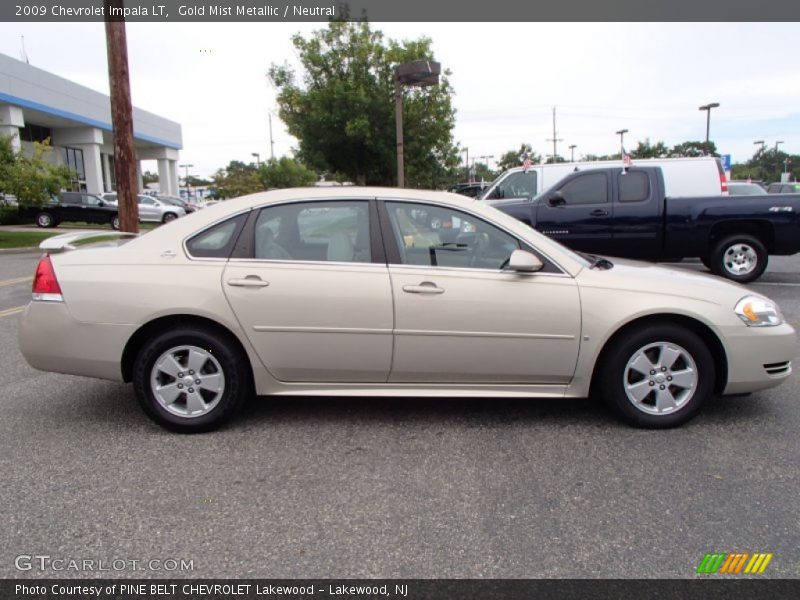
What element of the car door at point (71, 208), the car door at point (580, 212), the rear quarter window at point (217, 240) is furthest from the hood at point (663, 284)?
the car door at point (71, 208)

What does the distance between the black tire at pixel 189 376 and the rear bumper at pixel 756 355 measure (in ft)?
10.2

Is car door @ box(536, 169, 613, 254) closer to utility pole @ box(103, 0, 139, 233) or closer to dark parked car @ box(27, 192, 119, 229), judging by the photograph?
utility pole @ box(103, 0, 139, 233)

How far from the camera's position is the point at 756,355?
384 centimetres

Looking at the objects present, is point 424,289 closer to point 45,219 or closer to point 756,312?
point 756,312

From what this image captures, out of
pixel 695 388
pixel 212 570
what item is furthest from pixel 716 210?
pixel 212 570

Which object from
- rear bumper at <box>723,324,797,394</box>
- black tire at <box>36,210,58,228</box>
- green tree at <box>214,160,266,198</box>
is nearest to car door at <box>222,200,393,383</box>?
rear bumper at <box>723,324,797,394</box>

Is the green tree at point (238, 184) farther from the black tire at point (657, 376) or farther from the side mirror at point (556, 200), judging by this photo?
the black tire at point (657, 376)

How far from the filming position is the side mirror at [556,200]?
9.67 metres

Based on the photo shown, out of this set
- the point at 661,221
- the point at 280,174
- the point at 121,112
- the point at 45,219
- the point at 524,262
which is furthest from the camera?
the point at 280,174

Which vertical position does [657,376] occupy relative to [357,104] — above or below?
below

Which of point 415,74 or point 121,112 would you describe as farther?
point 415,74

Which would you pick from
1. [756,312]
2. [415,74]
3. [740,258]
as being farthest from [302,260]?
[415,74]

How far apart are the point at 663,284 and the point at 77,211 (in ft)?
90.5

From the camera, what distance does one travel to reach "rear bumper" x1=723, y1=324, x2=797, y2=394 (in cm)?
382
